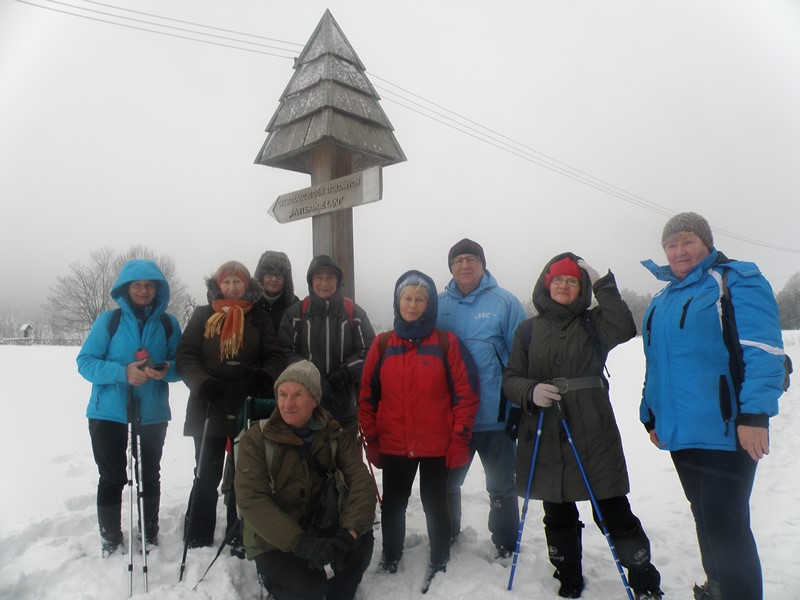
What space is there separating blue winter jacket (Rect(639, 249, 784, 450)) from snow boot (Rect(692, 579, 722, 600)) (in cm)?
78

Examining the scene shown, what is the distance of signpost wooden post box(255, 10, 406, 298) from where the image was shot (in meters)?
3.92

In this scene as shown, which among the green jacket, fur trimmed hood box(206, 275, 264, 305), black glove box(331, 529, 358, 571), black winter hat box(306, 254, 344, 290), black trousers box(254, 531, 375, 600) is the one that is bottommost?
black trousers box(254, 531, 375, 600)

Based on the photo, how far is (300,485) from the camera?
278cm

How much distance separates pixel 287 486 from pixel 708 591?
2504mm

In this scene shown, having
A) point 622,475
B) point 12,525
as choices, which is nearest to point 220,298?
point 12,525

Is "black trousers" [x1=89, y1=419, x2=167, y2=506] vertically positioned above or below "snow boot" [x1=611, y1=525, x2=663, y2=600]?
above

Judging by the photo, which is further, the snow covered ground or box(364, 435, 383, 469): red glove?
box(364, 435, 383, 469): red glove

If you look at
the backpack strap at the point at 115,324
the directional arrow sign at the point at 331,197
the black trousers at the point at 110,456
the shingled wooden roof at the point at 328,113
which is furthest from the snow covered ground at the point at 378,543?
the shingled wooden roof at the point at 328,113

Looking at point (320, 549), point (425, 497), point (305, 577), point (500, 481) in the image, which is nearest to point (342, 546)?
point (320, 549)

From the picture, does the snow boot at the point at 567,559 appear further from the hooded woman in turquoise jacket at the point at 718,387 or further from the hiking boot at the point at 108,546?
the hiking boot at the point at 108,546

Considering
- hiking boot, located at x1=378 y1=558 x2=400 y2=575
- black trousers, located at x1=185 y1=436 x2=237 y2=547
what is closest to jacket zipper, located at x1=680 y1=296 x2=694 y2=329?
hiking boot, located at x1=378 y1=558 x2=400 y2=575

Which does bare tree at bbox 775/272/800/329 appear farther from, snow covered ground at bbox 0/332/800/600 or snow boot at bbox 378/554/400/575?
snow boot at bbox 378/554/400/575

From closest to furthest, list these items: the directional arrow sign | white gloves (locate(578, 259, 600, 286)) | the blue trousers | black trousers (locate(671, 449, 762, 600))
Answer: black trousers (locate(671, 449, 762, 600))
white gloves (locate(578, 259, 600, 286))
the blue trousers
the directional arrow sign

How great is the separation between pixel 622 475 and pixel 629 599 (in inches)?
26.3
